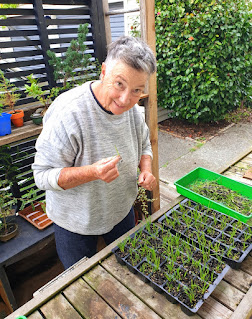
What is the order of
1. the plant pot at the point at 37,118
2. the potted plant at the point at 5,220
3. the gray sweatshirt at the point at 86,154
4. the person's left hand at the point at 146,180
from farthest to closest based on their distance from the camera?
1. the potted plant at the point at 5,220
2. the plant pot at the point at 37,118
3. the person's left hand at the point at 146,180
4. the gray sweatshirt at the point at 86,154

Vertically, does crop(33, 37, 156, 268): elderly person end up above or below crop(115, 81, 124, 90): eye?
below

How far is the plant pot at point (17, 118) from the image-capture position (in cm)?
217

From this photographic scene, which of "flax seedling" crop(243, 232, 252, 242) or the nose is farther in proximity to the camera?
"flax seedling" crop(243, 232, 252, 242)

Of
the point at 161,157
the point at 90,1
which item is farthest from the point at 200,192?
the point at 161,157

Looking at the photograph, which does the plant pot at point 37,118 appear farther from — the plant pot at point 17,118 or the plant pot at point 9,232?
the plant pot at point 9,232

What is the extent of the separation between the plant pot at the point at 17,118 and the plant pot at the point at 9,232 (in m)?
0.94

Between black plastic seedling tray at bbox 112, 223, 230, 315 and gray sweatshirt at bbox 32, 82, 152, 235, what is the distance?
0.25 meters

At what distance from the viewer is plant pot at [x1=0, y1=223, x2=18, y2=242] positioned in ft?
7.72

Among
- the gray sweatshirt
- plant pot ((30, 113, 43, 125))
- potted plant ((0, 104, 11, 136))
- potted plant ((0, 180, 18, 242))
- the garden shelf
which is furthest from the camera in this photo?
the garden shelf

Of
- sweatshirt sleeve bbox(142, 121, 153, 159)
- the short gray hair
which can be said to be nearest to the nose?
the short gray hair

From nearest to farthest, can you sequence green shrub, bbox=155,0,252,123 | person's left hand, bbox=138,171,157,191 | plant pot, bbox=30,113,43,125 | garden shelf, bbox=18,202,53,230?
person's left hand, bbox=138,171,157,191 < plant pot, bbox=30,113,43,125 < garden shelf, bbox=18,202,53,230 < green shrub, bbox=155,0,252,123

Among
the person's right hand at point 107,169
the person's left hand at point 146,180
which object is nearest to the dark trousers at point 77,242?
the person's left hand at point 146,180

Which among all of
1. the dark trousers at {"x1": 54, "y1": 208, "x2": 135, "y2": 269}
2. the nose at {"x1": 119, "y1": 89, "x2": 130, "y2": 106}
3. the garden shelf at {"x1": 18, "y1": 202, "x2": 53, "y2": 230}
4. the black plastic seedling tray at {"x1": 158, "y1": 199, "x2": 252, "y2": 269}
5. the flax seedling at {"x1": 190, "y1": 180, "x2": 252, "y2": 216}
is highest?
the nose at {"x1": 119, "y1": 89, "x2": 130, "y2": 106}

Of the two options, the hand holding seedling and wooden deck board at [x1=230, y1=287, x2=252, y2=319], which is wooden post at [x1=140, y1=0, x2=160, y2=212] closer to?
the hand holding seedling
